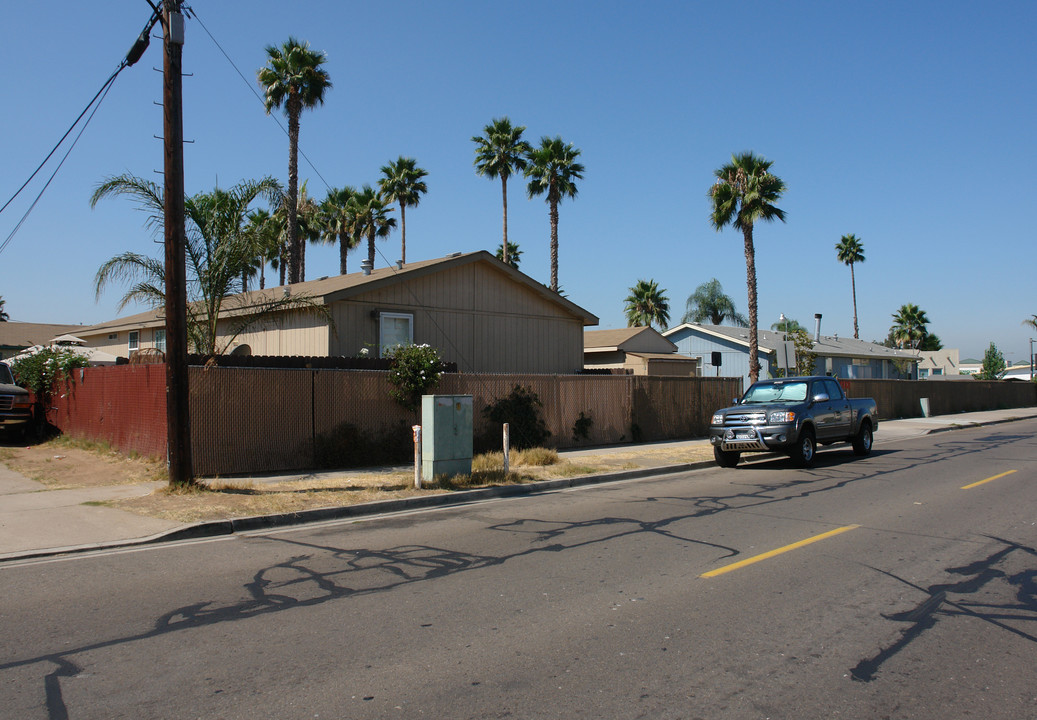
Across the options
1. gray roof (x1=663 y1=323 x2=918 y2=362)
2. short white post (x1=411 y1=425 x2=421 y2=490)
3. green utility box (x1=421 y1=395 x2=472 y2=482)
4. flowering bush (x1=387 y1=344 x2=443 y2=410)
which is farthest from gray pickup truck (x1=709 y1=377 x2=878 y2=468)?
gray roof (x1=663 y1=323 x2=918 y2=362)

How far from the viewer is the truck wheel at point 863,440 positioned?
17.9m

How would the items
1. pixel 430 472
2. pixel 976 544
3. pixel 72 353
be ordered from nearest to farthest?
pixel 976 544 < pixel 430 472 < pixel 72 353

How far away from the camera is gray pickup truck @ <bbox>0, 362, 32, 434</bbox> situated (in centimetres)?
1847

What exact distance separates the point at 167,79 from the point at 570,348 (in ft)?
51.2

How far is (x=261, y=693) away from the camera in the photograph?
14.6 ft

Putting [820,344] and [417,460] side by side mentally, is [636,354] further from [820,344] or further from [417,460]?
[417,460]

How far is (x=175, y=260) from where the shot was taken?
11320 mm

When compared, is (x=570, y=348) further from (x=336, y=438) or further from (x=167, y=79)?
(x=167, y=79)

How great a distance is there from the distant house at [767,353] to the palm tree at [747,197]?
7254 mm

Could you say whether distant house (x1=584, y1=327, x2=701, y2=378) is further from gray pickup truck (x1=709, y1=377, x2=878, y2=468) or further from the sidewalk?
the sidewalk

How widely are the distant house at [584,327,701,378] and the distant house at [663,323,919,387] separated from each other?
3847 mm

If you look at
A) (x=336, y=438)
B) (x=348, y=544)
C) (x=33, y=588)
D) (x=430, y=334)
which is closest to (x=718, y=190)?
(x=430, y=334)

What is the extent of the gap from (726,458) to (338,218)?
A: 32077 mm

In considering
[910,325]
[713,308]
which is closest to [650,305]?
[713,308]
